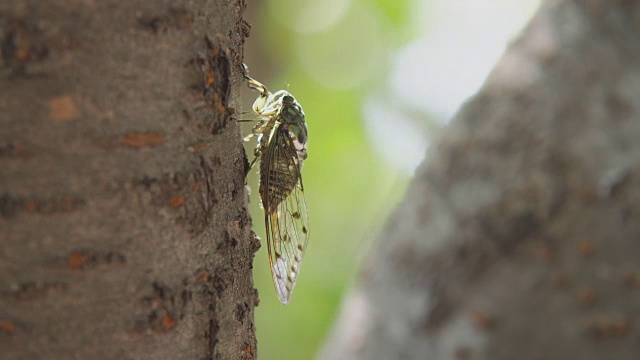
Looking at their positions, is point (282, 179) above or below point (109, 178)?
above

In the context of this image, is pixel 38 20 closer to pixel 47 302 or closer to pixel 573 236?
pixel 47 302

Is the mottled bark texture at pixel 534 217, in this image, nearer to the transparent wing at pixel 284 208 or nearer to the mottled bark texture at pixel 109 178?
the transparent wing at pixel 284 208

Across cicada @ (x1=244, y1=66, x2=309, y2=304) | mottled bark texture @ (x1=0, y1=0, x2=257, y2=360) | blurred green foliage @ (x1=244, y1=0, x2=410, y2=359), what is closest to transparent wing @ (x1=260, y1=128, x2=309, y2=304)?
cicada @ (x1=244, y1=66, x2=309, y2=304)

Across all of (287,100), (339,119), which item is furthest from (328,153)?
(287,100)

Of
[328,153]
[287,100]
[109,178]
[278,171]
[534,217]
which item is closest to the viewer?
[109,178]

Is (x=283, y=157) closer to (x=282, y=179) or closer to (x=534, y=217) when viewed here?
(x=282, y=179)

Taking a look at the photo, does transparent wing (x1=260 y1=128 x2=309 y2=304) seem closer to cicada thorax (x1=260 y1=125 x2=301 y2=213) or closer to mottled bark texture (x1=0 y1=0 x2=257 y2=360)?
cicada thorax (x1=260 y1=125 x2=301 y2=213)

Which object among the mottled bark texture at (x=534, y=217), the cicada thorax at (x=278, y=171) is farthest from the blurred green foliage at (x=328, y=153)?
the mottled bark texture at (x=534, y=217)

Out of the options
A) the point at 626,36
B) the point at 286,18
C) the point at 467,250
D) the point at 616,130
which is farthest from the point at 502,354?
the point at 286,18
